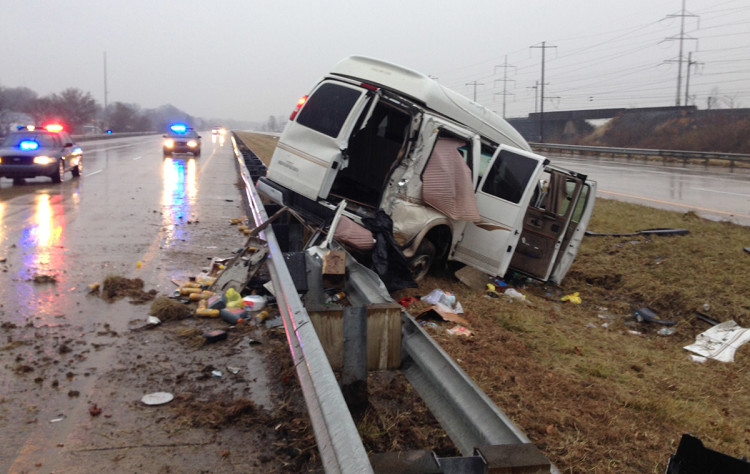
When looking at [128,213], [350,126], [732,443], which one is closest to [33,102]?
[128,213]

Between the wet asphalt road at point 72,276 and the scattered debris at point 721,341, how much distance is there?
4.79 m

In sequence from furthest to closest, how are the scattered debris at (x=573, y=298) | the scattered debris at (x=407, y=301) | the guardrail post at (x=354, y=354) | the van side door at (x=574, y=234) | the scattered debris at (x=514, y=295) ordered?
the van side door at (x=574, y=234) → the scattered debris at (x=573, y=298) → the scattered debris at (x=514, y=295) → the scattered debris at (x=407, y=301) → the guardrail post at (x=354, y=354)

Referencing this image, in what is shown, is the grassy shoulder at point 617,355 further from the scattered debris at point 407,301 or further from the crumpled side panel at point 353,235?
the crumpled side panel at point 353,235

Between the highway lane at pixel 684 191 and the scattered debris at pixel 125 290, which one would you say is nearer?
the scattered debris at pixel 125 290

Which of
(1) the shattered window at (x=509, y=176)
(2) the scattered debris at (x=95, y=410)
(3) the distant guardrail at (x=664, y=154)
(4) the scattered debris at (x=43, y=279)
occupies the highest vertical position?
(3) the distant guardrail at (x=664, y=154)

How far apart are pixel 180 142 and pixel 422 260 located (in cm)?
3042

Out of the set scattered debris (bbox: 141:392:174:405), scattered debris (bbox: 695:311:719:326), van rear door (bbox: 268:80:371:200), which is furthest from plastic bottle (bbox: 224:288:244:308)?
scattered debris (bbox: 695:311:719:326)

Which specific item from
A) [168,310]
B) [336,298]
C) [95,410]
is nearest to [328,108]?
[336,298]

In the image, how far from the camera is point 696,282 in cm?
873

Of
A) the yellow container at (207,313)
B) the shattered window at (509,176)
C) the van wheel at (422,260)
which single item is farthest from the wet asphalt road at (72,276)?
the shattered window at (509,176)

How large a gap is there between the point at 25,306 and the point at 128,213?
6962mm

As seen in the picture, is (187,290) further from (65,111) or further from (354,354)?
(65,111)

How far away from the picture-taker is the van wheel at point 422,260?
8062 millimetres

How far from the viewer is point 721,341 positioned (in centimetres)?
→ 689
